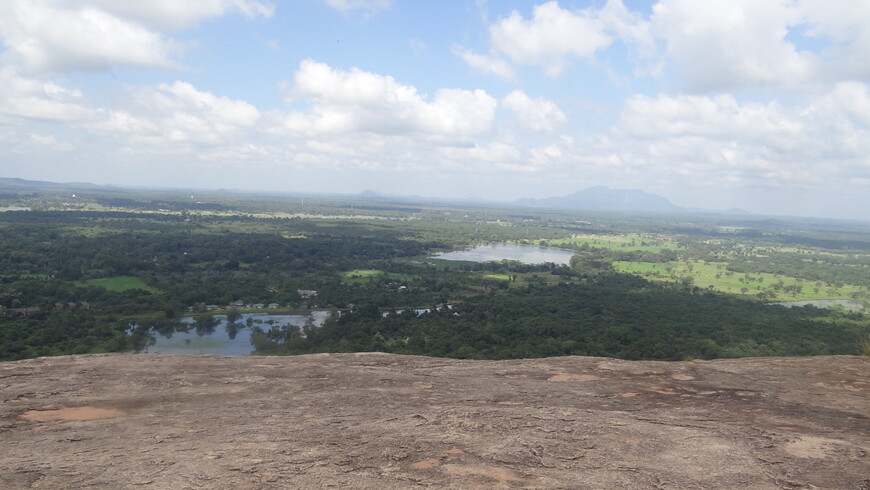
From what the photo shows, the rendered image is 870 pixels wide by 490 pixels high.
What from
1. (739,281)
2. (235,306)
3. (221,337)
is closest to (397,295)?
(235,306)

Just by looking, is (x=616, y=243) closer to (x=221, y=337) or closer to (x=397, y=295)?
(x=397, y=295)

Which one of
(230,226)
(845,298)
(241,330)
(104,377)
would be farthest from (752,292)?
(230,226)

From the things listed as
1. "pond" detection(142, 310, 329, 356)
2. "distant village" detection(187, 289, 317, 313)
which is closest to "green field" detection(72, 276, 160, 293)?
"distant village" detection(187, 289, 317, 313)

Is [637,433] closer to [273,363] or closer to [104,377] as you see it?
[273,363]

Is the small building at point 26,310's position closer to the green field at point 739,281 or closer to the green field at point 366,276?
the green field at point 366,276

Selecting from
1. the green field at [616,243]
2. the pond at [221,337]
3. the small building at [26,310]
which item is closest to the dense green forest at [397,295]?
the small building at [26,310]

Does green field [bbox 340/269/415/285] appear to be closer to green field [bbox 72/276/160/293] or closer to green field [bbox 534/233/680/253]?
green field [bbox 72/276/160/293]
